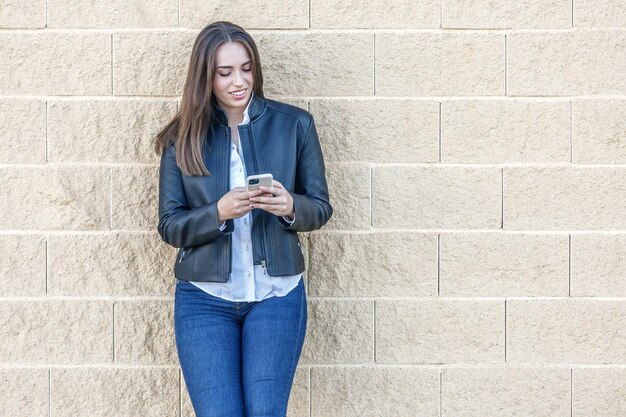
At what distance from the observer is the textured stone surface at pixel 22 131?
12.9 feet

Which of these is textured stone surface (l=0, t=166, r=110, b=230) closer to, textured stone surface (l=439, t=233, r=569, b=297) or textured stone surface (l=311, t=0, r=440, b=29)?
textured stone surface (l=311, t=0, r=440, b=29)

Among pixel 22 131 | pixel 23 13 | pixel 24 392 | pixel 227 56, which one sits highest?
pixel 23 13

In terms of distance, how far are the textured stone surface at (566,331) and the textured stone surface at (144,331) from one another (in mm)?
1628

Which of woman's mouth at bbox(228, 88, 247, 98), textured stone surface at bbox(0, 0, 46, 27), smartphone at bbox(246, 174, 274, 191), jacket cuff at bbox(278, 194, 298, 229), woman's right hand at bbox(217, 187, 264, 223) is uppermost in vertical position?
textured stone surface at bbox(0, 0, 46, 27)

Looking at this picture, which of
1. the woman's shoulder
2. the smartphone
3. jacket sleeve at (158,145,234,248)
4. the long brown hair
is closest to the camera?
the smartphone

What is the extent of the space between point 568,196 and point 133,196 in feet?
6.75

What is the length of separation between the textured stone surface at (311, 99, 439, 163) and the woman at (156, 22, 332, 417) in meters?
0.41

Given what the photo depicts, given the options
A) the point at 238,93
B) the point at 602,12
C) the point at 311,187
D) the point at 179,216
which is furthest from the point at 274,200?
the point at 602,12

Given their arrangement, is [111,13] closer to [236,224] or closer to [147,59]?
[147,59]

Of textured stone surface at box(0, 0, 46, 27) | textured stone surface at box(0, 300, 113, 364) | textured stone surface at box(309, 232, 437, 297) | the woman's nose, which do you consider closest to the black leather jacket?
the woman's nose

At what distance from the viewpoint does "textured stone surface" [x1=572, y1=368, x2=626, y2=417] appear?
398 centimetres

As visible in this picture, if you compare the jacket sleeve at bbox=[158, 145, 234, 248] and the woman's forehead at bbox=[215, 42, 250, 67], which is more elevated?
the woman's forehead at bbox=[215, 42, 250, 67]

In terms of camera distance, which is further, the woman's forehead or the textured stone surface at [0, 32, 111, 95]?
the textured stone surface at [0, 32, 111, 95]

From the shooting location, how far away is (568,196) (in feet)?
13.0
